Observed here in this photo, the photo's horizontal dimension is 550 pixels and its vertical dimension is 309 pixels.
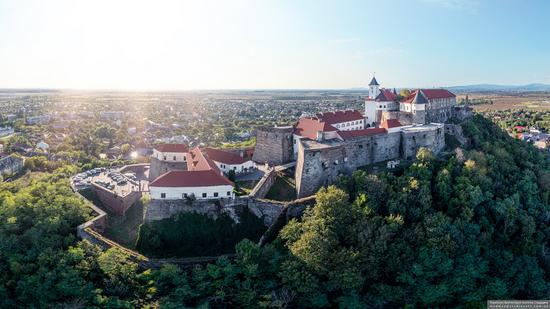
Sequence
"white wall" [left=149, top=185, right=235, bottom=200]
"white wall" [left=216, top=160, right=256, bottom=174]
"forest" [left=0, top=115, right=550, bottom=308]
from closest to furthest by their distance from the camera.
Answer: "forest" [left=0, top=115, right=550, bottom=308]
"white wall" [left=149, top=185, right=235, bottom=200]
"white wall" [left=216, top=160, right=256, bottom=174]

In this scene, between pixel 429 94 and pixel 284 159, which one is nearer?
pixel 284 159

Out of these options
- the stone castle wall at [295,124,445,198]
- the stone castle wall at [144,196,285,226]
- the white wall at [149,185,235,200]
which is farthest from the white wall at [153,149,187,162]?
the stone castle wall at [295,124,445,198]

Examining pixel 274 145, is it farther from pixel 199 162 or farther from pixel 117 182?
pixel 117 182

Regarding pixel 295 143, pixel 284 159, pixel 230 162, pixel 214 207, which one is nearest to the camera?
pixel 214 207

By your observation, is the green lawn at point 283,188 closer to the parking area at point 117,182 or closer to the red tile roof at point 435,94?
the parking area at point 117,182

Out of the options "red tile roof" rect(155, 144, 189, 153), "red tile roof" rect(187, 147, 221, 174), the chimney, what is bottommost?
"red tile roof" rect(187, 147, 221, 174)

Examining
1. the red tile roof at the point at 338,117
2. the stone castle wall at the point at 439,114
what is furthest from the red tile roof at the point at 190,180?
the stone castle wall at the point at 439,114

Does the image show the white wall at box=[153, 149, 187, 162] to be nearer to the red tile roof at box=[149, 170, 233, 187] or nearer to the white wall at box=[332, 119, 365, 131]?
the red tile roof at box=[149, 170, 233, 187]

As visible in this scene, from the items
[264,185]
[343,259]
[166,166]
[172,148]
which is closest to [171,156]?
[172,148]
